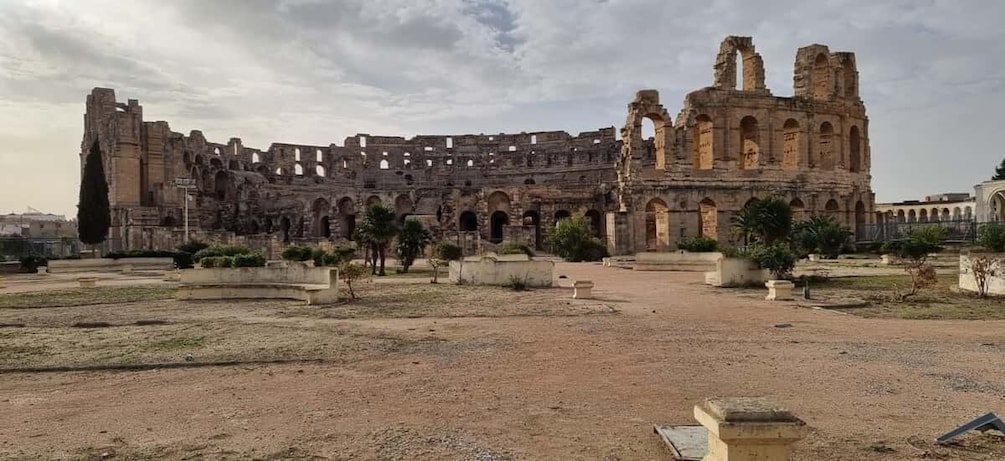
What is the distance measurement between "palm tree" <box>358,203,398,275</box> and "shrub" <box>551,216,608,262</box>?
1032 cm

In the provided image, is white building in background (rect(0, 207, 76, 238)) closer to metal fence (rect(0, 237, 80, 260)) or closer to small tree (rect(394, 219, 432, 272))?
metal fence (rect(0, 237, 80, 260))

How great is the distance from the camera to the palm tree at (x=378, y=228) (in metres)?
24.1

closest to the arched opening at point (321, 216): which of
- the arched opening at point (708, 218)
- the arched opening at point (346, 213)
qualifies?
the arched opening at point (346, 213)

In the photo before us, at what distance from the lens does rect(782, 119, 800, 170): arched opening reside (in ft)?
118

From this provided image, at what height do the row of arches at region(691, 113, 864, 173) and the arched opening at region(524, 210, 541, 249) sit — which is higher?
the row of arches at region(691, 113, 864, 173)

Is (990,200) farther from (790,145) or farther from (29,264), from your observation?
(29,264)

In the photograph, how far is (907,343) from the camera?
9406mm

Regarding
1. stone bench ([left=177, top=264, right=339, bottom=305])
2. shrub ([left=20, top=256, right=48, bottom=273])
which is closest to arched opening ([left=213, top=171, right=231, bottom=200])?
shrub ([left=20, top=256, right=48, bottom=273])

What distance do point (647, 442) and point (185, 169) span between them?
2084 inches

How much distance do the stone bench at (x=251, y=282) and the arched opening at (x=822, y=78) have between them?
→ 107 ft

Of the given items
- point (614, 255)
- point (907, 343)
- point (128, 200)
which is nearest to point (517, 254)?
point (614, 255)

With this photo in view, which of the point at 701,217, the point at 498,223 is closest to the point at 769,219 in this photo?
the point at 701,217

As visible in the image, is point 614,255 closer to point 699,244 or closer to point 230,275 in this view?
point 699,244

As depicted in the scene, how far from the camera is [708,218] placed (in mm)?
35344
